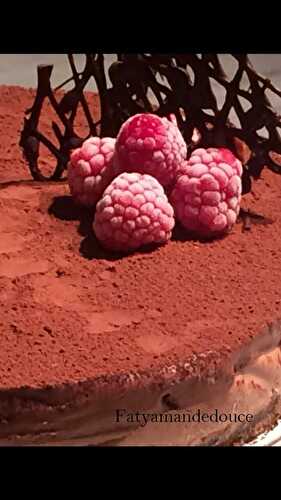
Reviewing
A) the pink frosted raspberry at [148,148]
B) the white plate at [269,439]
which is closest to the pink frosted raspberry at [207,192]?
the pink frosted raspberry at [148,148]

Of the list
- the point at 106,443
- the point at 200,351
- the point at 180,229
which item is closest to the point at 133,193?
the point at 180,229

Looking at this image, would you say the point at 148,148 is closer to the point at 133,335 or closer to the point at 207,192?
the point at 207,192

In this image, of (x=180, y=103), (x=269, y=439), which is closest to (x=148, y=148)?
(x=180, y=103)

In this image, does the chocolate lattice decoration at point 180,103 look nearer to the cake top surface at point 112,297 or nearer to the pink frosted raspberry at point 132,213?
the cake top surface at point 112,297

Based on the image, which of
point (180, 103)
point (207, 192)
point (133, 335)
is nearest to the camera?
point (133, 335)

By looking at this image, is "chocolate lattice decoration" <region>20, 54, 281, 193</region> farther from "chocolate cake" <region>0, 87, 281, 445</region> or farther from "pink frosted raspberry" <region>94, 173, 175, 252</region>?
"pink frosted raspberry" <region>94, 173, 175, 252</region>

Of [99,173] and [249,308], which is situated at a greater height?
[99,173]

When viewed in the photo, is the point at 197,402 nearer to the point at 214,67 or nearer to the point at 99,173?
the point at 99,173
